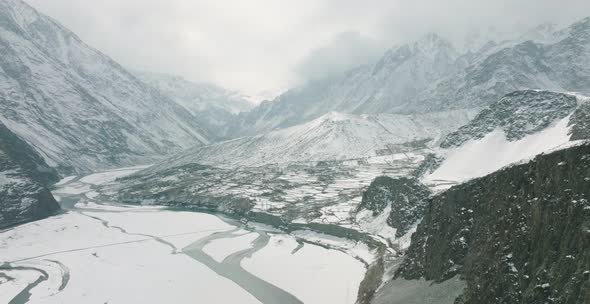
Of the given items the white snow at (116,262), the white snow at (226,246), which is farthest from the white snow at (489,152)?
the white snow at (226,246)

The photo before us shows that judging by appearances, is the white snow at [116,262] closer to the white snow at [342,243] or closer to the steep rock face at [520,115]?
the white snow at [342,243]

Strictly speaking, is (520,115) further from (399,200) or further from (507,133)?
(399,200)

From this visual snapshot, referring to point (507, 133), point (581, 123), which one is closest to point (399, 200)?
point (507, 133)

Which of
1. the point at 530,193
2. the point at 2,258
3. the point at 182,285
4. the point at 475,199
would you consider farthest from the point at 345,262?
the point at 2,258

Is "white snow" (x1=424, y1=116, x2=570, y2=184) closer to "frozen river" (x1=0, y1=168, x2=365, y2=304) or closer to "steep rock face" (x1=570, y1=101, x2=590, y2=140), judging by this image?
"steep rock face" (x1=570, y1=101, x2=590, y2=140)

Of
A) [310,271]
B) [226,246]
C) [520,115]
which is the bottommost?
[226,246]

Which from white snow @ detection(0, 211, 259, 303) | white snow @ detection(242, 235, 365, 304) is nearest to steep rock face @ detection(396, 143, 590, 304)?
white snow @ detection(242, 235, 365, 304)
